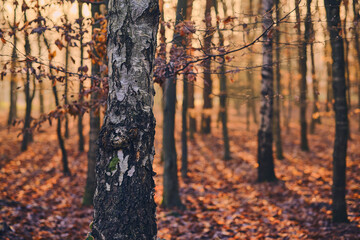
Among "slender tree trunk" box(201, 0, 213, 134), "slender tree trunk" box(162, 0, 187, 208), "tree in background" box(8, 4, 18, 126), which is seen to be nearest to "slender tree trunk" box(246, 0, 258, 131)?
"slender tree trunk" box(201, 0, 213, 134)

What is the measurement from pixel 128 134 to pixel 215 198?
610 cm

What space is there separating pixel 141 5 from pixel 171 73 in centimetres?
111

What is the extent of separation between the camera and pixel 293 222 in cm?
581

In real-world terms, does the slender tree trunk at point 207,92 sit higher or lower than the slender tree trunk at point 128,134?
higher

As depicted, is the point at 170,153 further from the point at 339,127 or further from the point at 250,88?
the point at 250,88

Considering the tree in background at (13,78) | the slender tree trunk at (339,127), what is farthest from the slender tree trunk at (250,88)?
the tree in background at (13,78)

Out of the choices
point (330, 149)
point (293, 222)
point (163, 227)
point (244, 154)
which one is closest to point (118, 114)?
point (163, 227)

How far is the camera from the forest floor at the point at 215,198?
216 inches

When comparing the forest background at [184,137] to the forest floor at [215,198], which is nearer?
the forest background at [184,137]

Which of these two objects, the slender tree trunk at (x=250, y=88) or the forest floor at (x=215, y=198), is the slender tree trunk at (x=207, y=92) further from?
the forest floor at (x=215, y=198)

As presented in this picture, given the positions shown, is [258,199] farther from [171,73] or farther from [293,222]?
[171,73]

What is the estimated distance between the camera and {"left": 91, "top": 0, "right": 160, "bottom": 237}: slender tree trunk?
104 inches

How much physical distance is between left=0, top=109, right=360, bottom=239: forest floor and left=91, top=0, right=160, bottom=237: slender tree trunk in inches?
125

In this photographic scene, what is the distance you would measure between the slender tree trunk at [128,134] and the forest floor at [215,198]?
3.18 meters
